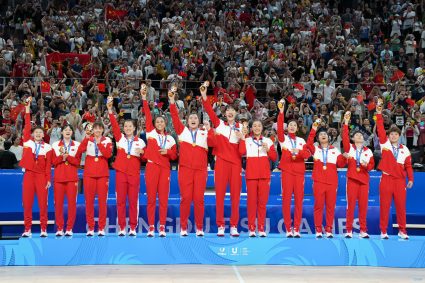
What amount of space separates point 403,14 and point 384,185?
466 inches

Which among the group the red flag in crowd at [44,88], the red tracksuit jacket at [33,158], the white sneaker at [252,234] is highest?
the red flag in crowd at [44,88]

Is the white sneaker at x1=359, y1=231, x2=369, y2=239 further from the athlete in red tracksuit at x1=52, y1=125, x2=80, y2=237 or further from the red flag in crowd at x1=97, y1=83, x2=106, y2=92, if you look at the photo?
the red flag in crowd at x1=97, y1=83, x2=106, y2=92

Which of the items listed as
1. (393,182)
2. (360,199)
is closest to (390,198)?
(393,182)

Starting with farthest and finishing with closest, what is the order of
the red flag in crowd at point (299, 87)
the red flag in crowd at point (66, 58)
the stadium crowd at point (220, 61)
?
the red flag in crowd at point (66, 58), the red flag in crowd at point (299, 87), the stadium crowd at point (220, 61)

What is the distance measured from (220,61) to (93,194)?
28.8 ft

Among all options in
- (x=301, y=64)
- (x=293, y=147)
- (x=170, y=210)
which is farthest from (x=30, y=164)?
(x=301, y=64)

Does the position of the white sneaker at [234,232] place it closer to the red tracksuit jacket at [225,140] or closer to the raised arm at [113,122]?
the red tracksuit jacket at [225,140]

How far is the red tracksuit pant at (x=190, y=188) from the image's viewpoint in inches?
471

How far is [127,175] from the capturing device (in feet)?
39.5

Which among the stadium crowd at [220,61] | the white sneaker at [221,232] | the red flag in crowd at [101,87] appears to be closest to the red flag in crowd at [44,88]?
the stadium crowd at [220,61]

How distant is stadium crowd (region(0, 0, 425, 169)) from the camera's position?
18109 millimetres

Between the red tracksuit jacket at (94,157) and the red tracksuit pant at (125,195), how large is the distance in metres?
0.26

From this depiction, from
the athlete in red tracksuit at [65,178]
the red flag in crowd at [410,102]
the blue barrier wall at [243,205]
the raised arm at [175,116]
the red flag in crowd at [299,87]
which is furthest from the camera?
the red flag in crowd at [299,87]

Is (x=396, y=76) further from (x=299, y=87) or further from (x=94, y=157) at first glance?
(x=94, y=157)
